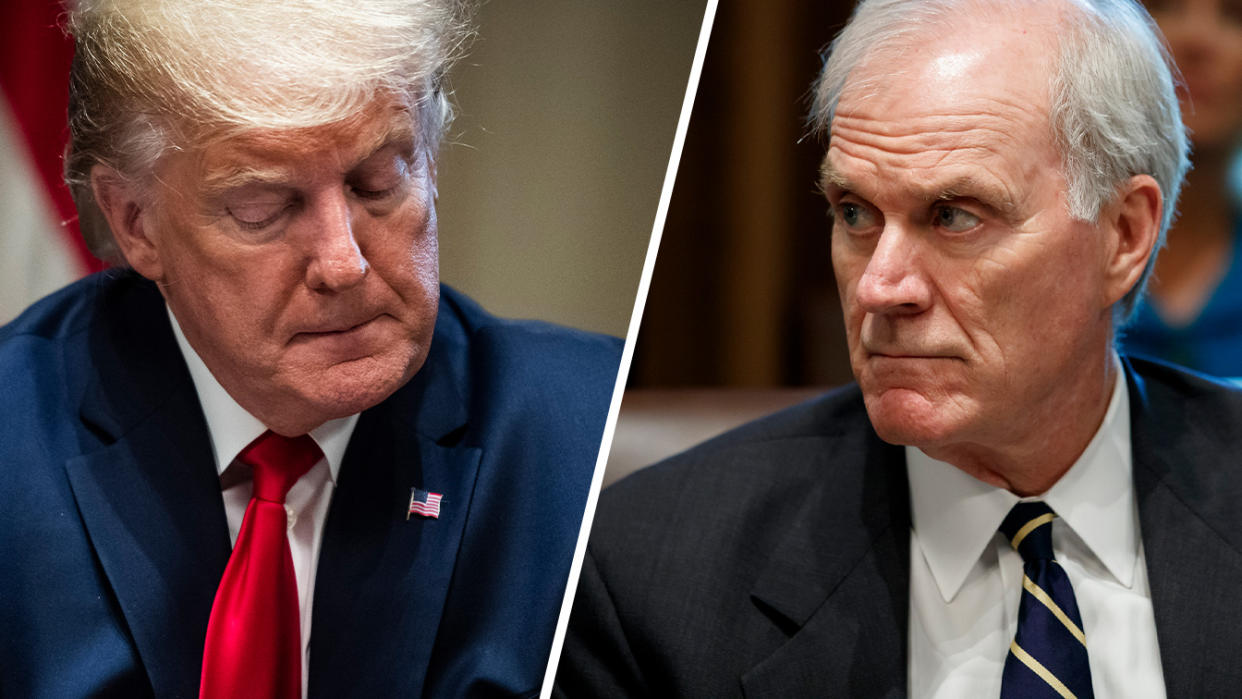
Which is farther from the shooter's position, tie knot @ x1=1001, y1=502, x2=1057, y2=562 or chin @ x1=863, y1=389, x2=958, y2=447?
tie knot @ x1=1001, y1=502, x2=1057, y2=562

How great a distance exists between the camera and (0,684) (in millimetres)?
1047

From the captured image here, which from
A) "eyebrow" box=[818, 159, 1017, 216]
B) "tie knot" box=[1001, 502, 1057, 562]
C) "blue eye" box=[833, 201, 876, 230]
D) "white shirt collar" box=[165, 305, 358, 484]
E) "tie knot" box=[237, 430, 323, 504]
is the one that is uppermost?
"eyebrow" box=[818, 159, 1017, 216]

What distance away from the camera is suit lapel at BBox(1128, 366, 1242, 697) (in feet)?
4.91

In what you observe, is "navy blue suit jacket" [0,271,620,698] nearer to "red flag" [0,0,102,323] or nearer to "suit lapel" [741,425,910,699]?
"red flag" [0,0,102,323]

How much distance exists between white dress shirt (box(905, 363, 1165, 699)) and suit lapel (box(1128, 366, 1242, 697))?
42 millimetres

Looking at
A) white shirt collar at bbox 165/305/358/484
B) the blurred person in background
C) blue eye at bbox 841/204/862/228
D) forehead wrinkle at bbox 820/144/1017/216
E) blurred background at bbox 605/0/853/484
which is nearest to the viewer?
white shirt collar at bbox 165/305/358/484

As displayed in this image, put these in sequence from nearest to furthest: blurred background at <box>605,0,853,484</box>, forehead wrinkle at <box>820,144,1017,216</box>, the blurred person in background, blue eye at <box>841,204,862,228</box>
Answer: forehead wrinkle at <box>820,144,1017,216</box> < blue eye at <box>841,204,862,228</box> < the blurred person in background < blurred background at <box>605,0,853,484</box>

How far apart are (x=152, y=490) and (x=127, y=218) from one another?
239 millimetres

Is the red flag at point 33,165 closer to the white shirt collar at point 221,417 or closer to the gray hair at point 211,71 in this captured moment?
the gray hair at point 211,71

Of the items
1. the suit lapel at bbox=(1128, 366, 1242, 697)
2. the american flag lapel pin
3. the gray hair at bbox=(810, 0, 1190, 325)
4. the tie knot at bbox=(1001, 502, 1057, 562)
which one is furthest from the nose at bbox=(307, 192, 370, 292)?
the suit lapel at bbox=(1128, 366, 1242, 697)

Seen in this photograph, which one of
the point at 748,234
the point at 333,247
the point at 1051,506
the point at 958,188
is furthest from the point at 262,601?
the point at 748,234

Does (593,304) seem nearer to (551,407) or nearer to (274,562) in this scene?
(551,407)

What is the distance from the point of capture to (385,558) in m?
1.16

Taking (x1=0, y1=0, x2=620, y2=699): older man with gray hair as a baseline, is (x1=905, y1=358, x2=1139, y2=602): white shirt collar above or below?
below
